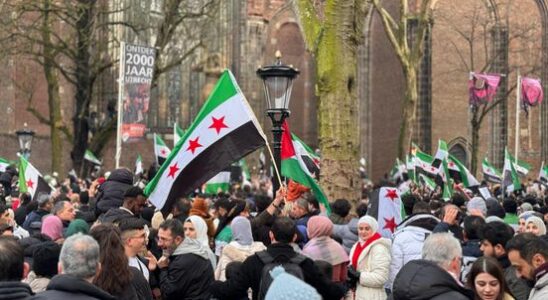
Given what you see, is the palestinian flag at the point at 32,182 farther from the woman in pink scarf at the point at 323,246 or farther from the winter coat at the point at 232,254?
the woman in pink scarf at the point at 323,246

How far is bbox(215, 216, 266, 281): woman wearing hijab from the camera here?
9.41 meters

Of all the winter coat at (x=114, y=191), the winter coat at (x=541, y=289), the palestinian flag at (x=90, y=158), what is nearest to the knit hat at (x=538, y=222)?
the winter coat at (x=541, y=289)

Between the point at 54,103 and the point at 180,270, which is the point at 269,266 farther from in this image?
the point at 54,103

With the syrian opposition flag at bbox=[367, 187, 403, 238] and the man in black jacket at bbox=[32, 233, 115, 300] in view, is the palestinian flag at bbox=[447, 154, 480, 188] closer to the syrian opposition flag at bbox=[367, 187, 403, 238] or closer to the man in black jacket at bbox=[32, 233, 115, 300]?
the syrian opposition flag at bbox=[367, 187, 403, 238]

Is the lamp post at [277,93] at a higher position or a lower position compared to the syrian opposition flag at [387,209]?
higher

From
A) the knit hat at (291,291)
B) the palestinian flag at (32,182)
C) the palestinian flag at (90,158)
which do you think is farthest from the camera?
the palestinian flag at (90,158)

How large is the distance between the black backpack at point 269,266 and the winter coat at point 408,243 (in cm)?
209

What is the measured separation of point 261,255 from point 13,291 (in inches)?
99.1

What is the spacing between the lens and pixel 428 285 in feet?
20.9

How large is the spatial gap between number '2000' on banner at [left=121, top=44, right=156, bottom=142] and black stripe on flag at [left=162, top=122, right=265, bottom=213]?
447 inches

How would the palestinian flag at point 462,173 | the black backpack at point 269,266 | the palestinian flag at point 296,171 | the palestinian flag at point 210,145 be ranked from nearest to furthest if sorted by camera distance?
the black backpack at point 269,266 < the palestinian flag at point 210,145 < the palestinian flag at point 296,171 < the palestinian flag at point 462,173

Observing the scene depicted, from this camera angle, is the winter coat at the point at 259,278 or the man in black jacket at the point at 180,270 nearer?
the winter coat at the point at 259,278

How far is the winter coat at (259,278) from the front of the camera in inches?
314

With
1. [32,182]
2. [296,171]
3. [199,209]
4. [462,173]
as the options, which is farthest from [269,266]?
[462,173]
